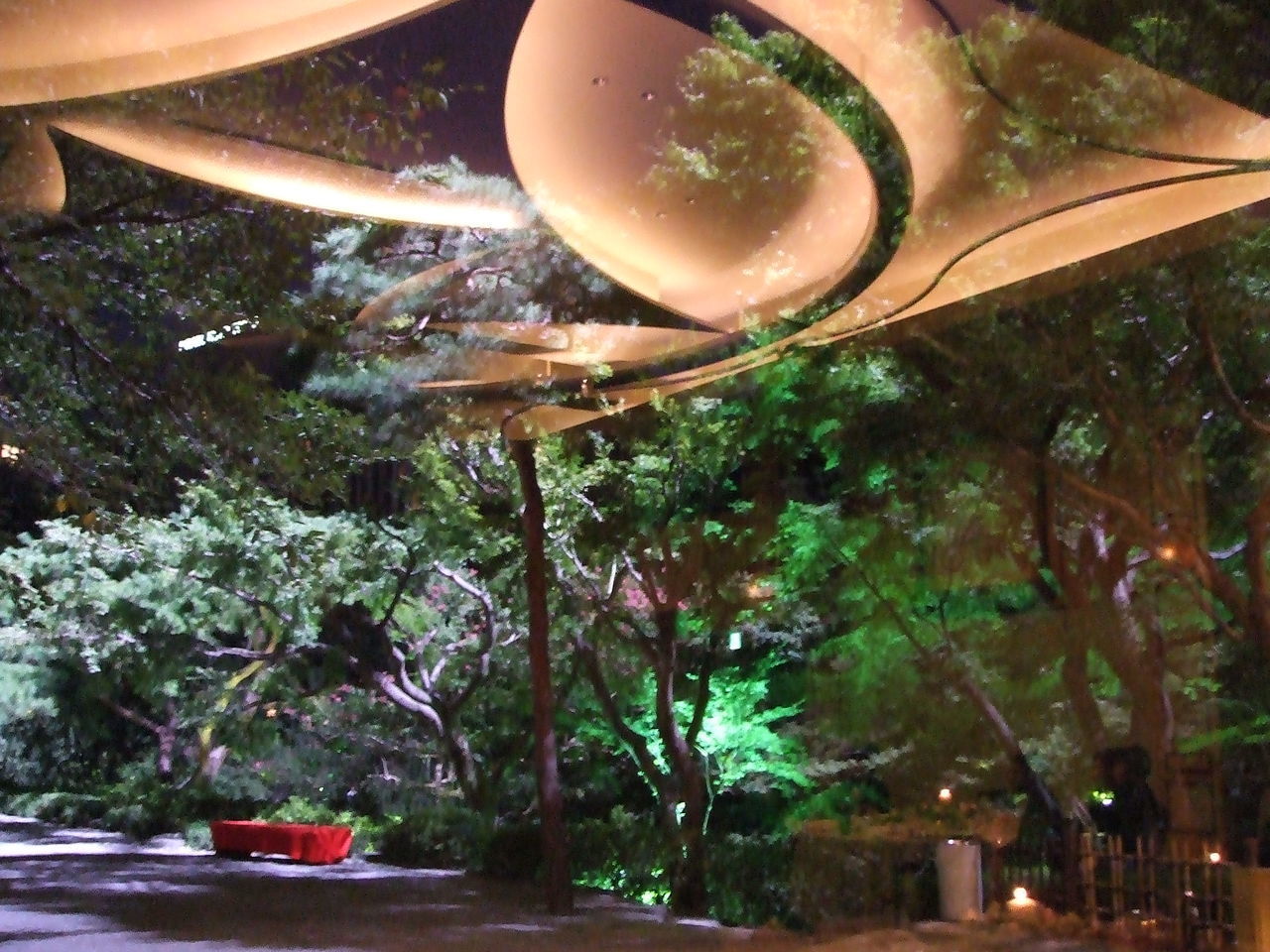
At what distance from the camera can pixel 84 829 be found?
2442 centimetres

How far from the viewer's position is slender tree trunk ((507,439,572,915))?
11.5m

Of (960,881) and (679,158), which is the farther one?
(960,881)

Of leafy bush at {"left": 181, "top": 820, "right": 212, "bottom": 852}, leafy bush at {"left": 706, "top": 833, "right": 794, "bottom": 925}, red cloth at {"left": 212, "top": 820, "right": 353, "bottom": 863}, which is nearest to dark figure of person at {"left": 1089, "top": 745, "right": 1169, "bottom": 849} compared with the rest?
leafy bush at {"left": 706, "top": 833, "right": 794, "bottom": 925}

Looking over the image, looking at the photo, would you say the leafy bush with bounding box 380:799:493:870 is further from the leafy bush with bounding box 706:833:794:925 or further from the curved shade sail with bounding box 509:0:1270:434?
the curved shade sail with bounding box 509:0:1270:434

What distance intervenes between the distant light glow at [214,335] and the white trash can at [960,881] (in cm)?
645

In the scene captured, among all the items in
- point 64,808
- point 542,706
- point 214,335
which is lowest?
point 64,808

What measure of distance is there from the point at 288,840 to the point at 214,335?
396 inches

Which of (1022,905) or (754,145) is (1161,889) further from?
(754,145)

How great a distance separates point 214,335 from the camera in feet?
30.0

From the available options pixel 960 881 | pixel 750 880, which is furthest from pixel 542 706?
pixel 960 881

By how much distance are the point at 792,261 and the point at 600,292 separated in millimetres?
2713

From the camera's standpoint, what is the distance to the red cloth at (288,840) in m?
16.9

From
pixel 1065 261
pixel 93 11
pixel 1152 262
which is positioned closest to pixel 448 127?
pixel 93 11

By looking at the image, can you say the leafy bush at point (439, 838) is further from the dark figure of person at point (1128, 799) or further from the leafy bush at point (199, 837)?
the dark figure of person at point (1128, 799)
